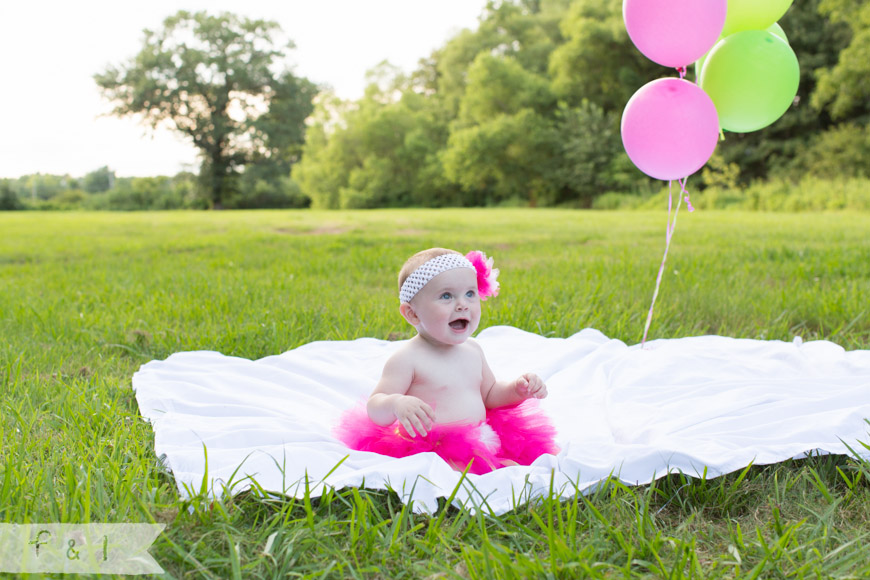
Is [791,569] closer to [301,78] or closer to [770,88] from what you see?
[770,88]

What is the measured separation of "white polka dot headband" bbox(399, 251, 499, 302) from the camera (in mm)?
1737

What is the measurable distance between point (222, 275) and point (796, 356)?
3.28m

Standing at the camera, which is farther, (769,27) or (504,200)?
(504,200)

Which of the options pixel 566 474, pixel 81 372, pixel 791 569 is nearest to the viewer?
pixel 791 569

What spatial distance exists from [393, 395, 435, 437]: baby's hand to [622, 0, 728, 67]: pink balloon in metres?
1.64

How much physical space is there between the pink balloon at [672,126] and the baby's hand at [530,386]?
3.62ft

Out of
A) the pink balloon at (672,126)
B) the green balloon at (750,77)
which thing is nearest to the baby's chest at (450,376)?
the pink balloon at (672,126)

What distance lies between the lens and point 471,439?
5.54 feet

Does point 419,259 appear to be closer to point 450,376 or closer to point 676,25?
point 450,376

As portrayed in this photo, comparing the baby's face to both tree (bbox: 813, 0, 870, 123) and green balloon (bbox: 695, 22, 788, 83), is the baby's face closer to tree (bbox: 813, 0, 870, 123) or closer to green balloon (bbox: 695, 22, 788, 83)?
green balloon (bbox: 695, 22, 788, 83)

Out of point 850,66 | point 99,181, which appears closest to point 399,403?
point 850,66

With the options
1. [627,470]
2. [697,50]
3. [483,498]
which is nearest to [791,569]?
[627,470]

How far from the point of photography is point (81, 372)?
2.31 meters

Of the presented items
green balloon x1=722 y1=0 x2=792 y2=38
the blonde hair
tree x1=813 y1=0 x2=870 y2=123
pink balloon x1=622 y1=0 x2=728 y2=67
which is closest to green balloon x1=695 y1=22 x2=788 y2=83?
green balloon x1=722 y1=0 x2=792 y2=38
